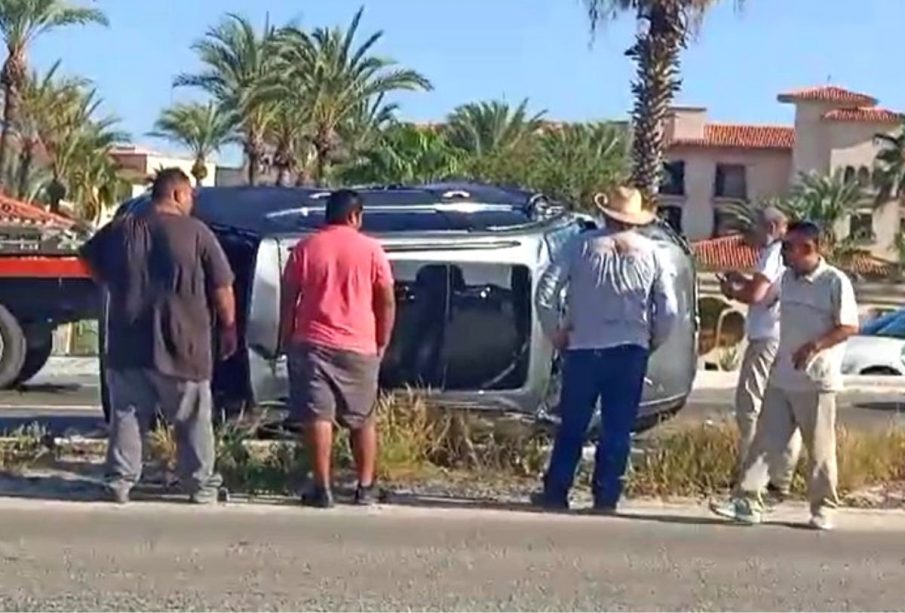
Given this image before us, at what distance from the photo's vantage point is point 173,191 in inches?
380

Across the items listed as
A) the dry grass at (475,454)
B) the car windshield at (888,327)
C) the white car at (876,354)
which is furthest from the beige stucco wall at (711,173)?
the dry grass at (475,454)

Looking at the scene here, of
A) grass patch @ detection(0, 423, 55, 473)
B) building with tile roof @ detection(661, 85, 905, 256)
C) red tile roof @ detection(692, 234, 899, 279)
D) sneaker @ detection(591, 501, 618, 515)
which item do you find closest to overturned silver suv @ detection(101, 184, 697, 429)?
grass patch @ detection(0, 423, 55, 473)

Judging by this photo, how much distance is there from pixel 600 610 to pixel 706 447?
143 inches

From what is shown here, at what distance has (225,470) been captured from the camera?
10.4 m

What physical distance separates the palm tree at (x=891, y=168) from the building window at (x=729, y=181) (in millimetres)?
10679

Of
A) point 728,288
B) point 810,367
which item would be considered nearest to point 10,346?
point 728,288

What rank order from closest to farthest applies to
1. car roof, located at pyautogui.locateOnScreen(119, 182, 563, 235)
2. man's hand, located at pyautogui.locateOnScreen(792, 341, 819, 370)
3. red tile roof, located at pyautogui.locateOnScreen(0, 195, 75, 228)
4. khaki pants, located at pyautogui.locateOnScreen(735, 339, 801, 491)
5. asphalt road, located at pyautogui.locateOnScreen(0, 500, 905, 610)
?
asphalt road, located at pyautogui.locateOnScreen(0, 500, 905, 610)
man's hand, located at pyautogui.locateOnScreen(792, 341, 819, 370)
khaki pants, located at pyautogui.locateOnScreen(735, 339, 801, 491)
car roof, located at pyautogui.locateOnScreen(119, 182, 563, 235)
red tile roof, located at pyautogui.locateOnScreen(0, 195, 75, 228)

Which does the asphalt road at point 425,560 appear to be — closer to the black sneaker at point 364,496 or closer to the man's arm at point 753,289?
the black sneaker at point 364,496

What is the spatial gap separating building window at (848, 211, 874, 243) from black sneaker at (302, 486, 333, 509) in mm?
58666

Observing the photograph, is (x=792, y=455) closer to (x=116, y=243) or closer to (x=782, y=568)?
(x=782, y=568)

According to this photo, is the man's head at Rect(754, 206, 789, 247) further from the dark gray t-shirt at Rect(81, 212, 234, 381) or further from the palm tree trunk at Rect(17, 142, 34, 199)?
the palm tree trunk at Rect(17, 142, 34, 199)

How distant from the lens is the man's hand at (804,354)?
9406 millimetres

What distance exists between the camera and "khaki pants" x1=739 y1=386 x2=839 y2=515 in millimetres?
9445

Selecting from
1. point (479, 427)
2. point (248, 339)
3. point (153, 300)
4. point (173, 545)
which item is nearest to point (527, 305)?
point (479, 427)
